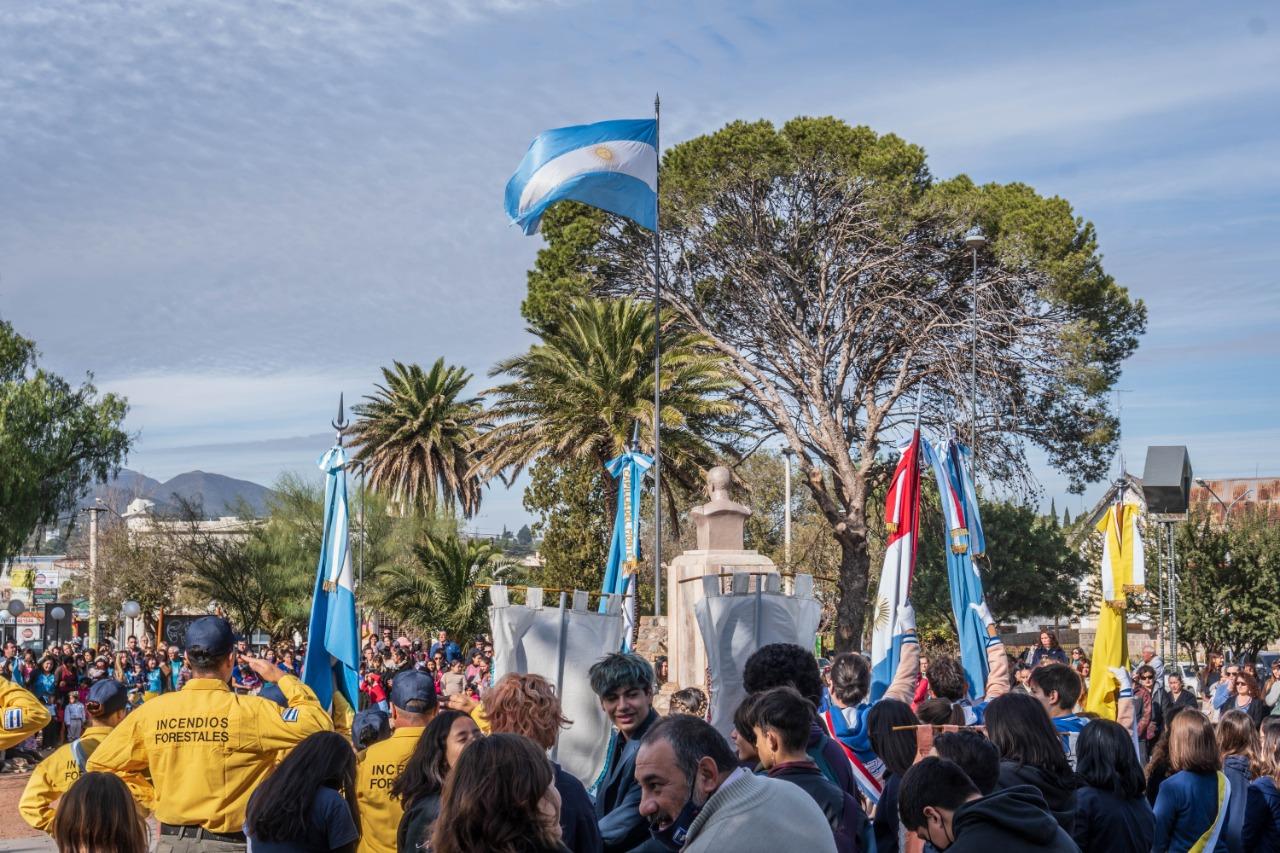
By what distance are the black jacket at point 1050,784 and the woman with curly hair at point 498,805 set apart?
1.82m

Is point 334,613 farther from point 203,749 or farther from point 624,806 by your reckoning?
point 624,806

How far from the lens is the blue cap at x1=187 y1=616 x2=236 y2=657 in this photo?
543 centimetres

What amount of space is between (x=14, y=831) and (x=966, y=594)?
998cm

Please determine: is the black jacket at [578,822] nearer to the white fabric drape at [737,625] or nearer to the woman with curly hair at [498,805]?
the woman with curly hair at [498,805]

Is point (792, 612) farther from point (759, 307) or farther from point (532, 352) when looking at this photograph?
point (759, 307)

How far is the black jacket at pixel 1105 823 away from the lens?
17.0ft

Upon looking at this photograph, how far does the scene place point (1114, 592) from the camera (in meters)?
10.2

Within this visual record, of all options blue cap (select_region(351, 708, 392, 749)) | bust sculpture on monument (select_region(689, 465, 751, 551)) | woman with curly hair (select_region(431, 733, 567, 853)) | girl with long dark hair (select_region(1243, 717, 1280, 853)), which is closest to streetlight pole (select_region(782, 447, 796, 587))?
bust sculpture on monument (select_region(689, 465, 751, 551))

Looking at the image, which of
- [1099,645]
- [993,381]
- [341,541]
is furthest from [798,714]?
[993,381]

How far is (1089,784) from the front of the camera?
17.1 feet

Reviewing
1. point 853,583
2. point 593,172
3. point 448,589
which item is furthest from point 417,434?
point 593,172

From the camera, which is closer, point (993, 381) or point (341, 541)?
point (341, 541)

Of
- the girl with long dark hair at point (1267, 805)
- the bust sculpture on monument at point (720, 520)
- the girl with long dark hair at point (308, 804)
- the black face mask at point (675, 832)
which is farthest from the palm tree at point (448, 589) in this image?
the black face mask at point (675, 832)

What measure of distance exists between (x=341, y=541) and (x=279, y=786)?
21.2ft
